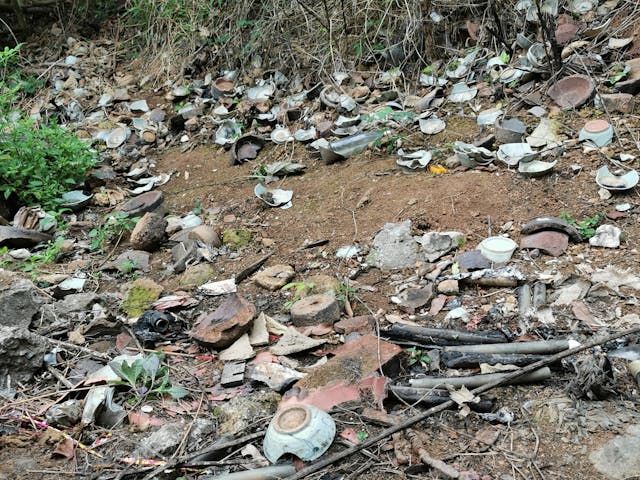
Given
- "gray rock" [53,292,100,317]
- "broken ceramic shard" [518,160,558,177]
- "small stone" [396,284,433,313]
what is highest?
"broken ceramic shard" [518,160,558,177]

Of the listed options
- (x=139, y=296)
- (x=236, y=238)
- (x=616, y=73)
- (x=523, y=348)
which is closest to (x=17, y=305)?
(x=139, y=296)

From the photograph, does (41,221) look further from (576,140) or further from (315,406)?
(576,140)

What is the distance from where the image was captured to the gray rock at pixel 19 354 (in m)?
2.38

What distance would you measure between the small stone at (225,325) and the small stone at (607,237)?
1.60m

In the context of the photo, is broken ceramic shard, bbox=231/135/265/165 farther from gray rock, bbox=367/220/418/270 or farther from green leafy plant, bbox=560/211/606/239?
green leafy plant, bbox=560/211/606/239

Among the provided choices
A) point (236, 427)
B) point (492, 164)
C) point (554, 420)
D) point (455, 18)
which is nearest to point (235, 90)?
point (455, 18)

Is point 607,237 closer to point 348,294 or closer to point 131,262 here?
point 348,294

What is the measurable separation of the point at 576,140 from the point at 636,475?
2.27m

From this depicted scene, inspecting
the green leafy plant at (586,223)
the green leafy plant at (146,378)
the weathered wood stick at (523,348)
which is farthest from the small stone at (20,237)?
the green leafy plant at (586,223)

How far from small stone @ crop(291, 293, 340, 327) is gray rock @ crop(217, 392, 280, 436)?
497mm

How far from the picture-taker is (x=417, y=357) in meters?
2.29

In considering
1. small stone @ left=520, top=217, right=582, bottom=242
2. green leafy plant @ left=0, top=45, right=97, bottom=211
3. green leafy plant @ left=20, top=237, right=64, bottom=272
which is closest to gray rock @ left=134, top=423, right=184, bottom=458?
green leafy plant @ left=20, top=237, right=64, bottom=272

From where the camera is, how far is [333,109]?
4668mm

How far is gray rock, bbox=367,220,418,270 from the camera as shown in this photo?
3016mm
